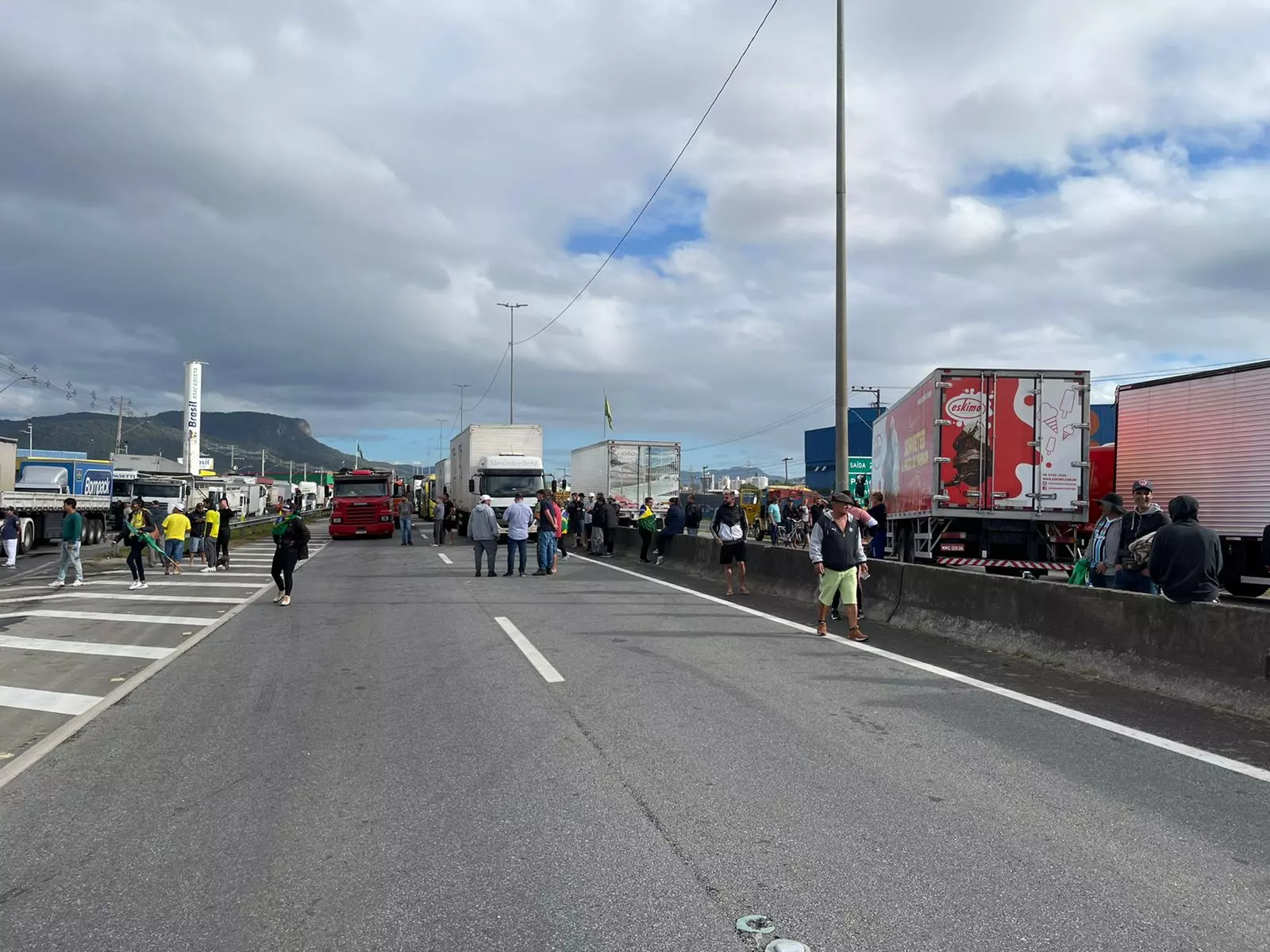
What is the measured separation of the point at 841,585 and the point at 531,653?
3.65 meters

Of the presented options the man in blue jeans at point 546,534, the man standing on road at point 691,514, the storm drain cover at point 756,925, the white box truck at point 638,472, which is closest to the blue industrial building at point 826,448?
the white box truck at point 638,472

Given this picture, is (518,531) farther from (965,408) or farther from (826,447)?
(826,447)

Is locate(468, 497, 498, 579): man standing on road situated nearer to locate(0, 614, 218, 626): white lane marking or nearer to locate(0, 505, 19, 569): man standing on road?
locate(0, 614, 218, 626): white lane marking

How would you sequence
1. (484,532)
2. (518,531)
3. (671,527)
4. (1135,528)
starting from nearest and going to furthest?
(1135,528)
(484,532)
(518,531)
(671,527)

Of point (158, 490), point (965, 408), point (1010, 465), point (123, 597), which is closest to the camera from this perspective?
point (1010, 465)

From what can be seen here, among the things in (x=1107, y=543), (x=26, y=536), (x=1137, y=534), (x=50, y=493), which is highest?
(x=50, y=493)

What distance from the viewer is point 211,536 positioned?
22547 millimetres

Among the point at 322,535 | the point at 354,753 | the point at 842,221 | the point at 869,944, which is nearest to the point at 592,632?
the point at 354,753

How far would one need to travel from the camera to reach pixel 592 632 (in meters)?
11.5

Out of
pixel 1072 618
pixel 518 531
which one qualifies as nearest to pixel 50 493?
pixel 518 531

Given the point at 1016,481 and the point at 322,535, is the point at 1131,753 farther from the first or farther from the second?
the point at 322,535

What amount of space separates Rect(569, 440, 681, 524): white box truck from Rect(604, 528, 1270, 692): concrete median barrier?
20.6 m

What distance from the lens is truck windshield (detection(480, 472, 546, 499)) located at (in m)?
33.4

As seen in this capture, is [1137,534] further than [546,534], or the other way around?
[546,534]
